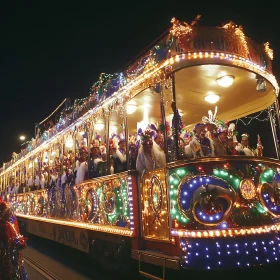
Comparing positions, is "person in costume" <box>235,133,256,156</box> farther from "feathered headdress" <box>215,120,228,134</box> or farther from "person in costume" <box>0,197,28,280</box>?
"person in costume" <box>0,197,28,280</box>

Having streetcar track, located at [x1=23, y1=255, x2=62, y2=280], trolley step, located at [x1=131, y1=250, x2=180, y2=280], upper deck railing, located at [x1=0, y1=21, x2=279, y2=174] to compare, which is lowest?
streetcar track, located at [x1=23, y1=255, x2=62, y2=280]

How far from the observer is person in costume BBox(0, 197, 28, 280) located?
15.7 feet

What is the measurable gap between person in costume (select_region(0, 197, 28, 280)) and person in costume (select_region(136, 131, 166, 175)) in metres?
2.27

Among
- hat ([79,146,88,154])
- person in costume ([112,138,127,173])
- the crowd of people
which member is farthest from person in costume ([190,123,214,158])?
hat ([79,146,88,154])

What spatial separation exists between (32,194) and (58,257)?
14.3 feet

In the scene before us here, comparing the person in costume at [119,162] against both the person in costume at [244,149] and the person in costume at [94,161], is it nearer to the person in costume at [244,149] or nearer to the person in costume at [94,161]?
the person in costume at [94,161]

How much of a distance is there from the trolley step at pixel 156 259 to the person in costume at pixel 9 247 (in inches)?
71.1

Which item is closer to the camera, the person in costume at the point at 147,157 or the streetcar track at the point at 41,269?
the person in costume at the point at 147,157

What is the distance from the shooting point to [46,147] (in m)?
11.4

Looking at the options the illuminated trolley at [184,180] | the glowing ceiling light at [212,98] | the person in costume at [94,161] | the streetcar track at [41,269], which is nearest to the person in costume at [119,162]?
the illuminated trolley at [184,180]

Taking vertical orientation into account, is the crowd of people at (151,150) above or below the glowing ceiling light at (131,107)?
below

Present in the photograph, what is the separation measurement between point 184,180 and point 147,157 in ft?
4.65

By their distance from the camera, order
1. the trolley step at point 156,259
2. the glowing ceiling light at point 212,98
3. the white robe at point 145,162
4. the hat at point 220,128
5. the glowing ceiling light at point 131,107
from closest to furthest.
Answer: the trolley step at point 156,259, the white robe at point 145,162, the hat at point 220,128, the glowing ceiling light at point 212,98, the glowing ceiling light at point 131,107

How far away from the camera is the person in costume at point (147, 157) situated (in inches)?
224
